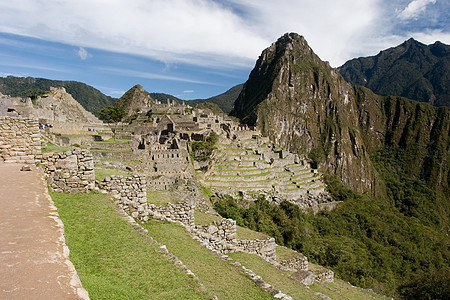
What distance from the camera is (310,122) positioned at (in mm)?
180500

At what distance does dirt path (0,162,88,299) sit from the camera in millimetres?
2877

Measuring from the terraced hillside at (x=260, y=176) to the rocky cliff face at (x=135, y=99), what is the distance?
4117cm

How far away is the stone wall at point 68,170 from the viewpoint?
7016mm

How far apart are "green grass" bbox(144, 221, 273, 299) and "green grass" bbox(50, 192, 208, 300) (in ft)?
3.17

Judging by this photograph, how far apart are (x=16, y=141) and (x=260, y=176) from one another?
3284cm

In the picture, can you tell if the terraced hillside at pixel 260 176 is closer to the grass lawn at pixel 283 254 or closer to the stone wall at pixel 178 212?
the grass lawn at pixel 283 254

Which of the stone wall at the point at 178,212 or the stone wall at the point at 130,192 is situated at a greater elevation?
the stone wall at the point at 130,192

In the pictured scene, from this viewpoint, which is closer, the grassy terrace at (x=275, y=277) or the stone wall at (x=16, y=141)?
the stone wall at (x=16, y=141)

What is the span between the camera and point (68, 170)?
7.07 m

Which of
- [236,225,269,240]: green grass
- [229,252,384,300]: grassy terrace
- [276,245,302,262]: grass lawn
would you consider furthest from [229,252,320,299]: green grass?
[276,245,302,262]: grass lawn

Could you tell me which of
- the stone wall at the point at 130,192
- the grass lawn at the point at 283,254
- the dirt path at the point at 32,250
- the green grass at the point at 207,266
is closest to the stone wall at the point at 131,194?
the stone wall at the point at 130,192

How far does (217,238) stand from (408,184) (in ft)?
608

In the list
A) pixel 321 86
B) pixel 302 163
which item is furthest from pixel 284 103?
pixel 302 163

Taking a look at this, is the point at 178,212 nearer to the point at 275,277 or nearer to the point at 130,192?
the point at 130,192
